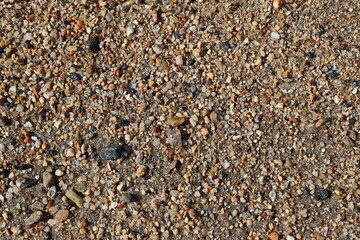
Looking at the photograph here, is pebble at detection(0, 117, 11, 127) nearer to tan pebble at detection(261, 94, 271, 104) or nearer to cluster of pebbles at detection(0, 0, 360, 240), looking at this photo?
cluster of pebbles at detection(0, 0, 360, 240)

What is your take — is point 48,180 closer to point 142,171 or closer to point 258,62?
point 142,171

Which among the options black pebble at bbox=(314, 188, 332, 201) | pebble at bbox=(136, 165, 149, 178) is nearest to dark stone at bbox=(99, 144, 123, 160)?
pebble at bbox=(136, 165, 149, 178)

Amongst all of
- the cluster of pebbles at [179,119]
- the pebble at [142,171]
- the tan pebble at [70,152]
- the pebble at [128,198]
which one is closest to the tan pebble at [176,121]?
the cluster of pebbles at [179,119]

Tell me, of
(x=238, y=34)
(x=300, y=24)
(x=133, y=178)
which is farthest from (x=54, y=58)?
(x=300, y=24)

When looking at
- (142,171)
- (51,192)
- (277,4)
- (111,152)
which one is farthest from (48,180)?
(277,4)

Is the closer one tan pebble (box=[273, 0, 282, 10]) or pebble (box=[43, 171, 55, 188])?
pebble (box=[43, 171, 55, 188])

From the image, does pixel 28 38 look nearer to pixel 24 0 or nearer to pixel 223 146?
pixel 24 0
